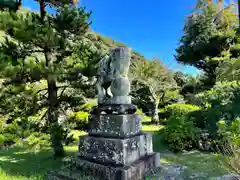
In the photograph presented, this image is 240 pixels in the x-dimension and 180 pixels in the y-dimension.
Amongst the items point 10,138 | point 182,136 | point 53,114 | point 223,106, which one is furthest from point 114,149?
point 223,106

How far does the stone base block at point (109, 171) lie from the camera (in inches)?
114

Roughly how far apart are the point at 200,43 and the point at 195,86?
8.90 ft

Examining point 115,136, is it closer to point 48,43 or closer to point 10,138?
point 10,138

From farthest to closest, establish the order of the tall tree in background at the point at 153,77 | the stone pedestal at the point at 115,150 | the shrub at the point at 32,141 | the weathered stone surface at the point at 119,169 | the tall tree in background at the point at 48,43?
the tall tree in background at the point at 153,77, the shrub at the point at 32,141, the tall tree in background at the point at 48,43, the stone pedestal at the point at 115,150, the weathered stone surface at the point at 119,169

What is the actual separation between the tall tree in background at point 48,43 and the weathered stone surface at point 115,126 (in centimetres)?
133

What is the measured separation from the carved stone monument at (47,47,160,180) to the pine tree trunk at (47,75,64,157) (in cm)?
106

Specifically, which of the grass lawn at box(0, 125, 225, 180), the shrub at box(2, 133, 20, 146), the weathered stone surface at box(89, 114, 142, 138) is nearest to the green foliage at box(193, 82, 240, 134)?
the grass lawn at box(0, 125, 225, 180)

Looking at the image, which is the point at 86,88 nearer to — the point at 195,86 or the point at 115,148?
the point at 115,148

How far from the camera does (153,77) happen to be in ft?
39.1

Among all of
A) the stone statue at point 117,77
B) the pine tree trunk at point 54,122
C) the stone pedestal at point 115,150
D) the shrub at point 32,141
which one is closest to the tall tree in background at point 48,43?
the pine tree trunk at point 54,122

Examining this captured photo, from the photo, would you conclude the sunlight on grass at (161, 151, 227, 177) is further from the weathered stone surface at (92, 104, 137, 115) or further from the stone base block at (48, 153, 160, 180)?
the weathered stone surface at (92, 104, 137, 115)

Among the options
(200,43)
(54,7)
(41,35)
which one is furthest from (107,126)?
(200,43)

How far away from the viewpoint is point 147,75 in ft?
39.1

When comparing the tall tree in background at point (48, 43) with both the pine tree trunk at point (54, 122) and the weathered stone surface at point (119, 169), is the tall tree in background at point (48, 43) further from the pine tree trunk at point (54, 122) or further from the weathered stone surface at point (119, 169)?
the weathered stone surface at point (119, 169)
